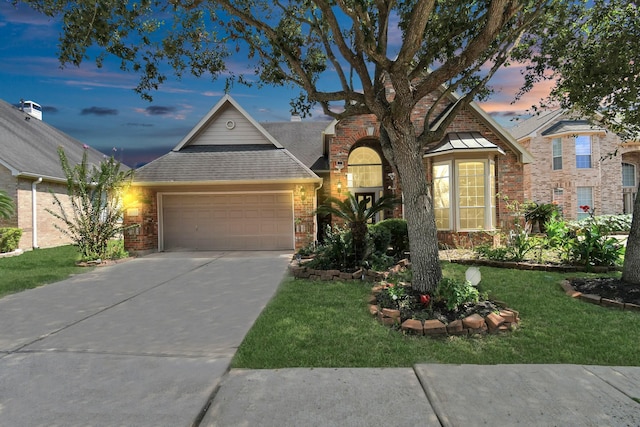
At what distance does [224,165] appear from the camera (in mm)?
12969

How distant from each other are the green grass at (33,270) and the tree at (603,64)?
1226 cm

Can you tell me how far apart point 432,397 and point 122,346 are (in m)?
3.57

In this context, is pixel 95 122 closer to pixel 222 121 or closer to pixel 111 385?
pixel 222 121

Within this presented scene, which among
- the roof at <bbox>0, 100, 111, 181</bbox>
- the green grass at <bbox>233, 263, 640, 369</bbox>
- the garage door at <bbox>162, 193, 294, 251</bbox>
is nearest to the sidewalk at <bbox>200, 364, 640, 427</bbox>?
the green grass at <bbox>233, 263, 640, 369</bbox>

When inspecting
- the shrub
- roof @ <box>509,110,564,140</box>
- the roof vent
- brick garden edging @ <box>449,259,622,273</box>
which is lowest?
brick garden edging @ <box>449,259,622,273</box>

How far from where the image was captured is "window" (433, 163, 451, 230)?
39.2 ft

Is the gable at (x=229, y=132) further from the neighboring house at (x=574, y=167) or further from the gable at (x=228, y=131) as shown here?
the neighboring house at (x=574, y=167)

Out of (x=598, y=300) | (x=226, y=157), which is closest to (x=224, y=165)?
(x=226, y=157)

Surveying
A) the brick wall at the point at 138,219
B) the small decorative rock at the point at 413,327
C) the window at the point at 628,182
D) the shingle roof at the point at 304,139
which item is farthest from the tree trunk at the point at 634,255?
the window at the point at 628,182

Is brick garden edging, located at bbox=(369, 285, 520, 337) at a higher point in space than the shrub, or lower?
lower

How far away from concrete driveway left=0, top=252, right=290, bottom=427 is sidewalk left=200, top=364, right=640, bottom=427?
0.47 metres

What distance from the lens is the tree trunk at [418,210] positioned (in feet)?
17.1

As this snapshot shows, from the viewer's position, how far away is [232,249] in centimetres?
1339

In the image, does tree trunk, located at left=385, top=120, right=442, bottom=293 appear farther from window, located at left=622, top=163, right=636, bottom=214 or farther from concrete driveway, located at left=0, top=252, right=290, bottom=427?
window, located at left=622, top=163, right=636, bottom=214
